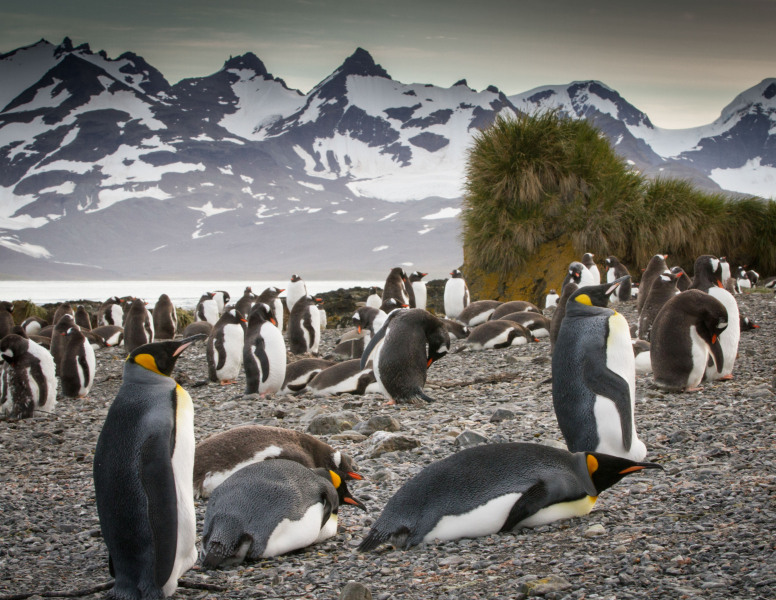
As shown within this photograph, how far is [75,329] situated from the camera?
30.9 ft

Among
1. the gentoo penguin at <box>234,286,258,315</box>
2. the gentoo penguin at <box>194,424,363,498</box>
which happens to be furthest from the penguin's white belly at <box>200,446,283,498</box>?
the gentoo penguin at <box>234,286,258,315</box>

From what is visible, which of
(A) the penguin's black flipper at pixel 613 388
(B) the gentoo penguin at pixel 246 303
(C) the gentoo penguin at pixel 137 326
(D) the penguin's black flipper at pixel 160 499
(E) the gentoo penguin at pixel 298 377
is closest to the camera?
(D) the penguin's black flipper at pixel 160 499

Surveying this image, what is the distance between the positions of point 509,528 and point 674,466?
1.16m

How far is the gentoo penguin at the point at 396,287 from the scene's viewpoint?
12.5m

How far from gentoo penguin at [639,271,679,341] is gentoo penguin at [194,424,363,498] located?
530 centimetres

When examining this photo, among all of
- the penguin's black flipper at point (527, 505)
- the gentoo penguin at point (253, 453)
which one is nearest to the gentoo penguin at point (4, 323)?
the gentoo penguin at point (253, 453)

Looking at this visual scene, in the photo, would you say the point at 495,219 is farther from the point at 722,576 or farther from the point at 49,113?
the point at 49,113

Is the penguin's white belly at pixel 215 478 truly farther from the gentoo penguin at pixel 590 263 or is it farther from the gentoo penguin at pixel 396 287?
the gentoo penguin at pixel 590 263

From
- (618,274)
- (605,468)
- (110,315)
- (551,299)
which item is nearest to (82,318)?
(110,315)

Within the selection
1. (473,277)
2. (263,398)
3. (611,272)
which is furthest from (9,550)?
(473,277)

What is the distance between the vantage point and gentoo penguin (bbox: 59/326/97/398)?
8898 millimetres

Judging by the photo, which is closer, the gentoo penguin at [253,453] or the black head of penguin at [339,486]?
the black head of penguin at [339,486]

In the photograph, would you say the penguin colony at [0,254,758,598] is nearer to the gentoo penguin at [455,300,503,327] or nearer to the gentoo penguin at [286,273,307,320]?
the gentoo penguin at [455,300,503,327]

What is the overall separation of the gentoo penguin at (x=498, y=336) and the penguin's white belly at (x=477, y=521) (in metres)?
6.57
